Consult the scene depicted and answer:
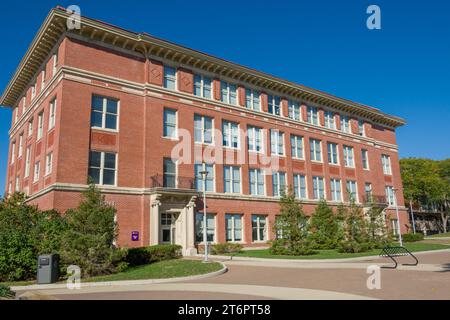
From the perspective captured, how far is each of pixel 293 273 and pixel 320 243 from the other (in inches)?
644

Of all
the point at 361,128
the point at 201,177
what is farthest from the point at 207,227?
the point at 361,128

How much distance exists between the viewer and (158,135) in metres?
28.3

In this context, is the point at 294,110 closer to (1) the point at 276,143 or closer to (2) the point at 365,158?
(1) the point at 276,143

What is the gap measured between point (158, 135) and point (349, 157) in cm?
2499

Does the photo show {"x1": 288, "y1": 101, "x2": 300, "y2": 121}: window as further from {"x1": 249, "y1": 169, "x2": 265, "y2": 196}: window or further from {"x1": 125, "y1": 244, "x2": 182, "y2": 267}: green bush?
{"x1": 125, "y1": 244, "x2": 182, "y2": 267}: green bush

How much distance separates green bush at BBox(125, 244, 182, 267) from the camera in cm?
2039

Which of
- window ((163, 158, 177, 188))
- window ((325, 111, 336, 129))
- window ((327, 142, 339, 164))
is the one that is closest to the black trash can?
window ((163, 158, 177, 188))

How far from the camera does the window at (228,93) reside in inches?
1325

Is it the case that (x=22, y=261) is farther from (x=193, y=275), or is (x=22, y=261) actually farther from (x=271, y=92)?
(x=271, y=92)

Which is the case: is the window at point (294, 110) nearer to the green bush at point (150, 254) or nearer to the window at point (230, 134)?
the window at point (230, 134)

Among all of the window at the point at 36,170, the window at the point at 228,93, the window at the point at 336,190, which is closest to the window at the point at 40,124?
the window at the point at 36,170

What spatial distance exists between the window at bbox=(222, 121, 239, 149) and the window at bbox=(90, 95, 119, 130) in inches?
385

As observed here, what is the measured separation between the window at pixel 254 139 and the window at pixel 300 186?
17.4 feet
